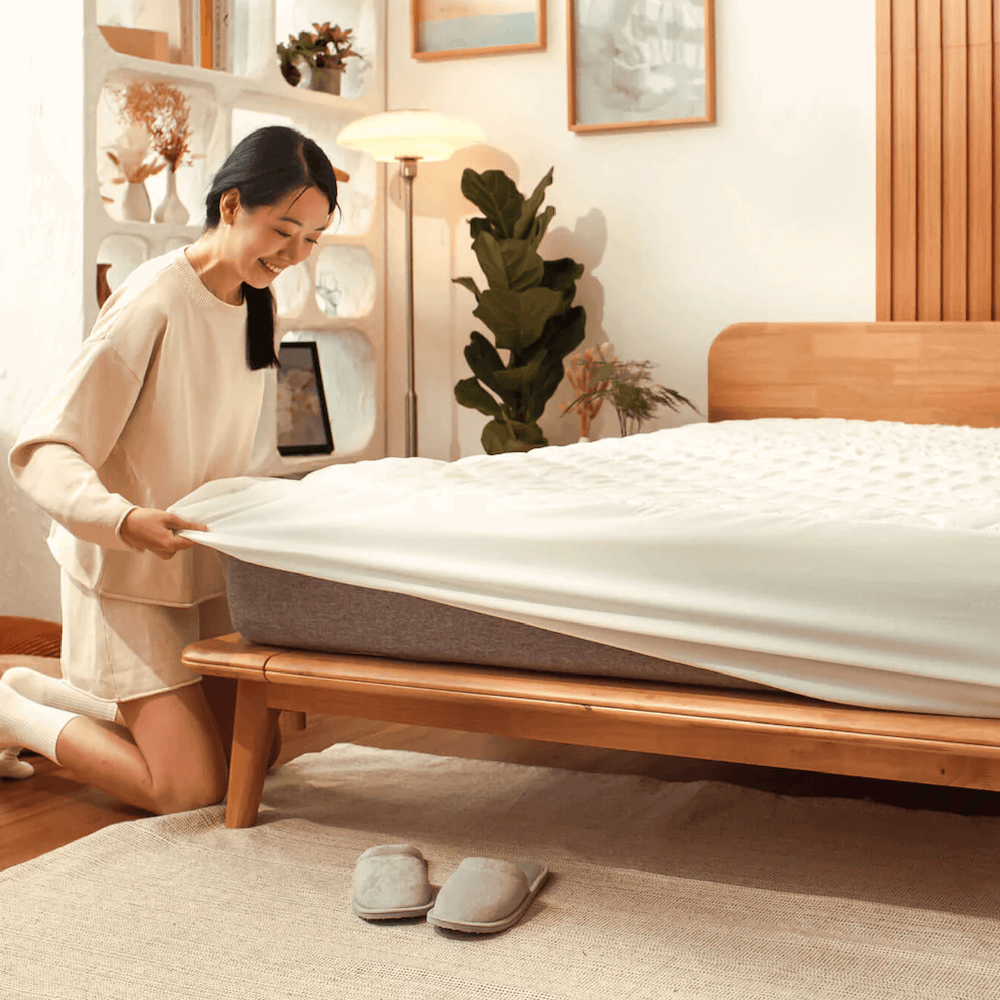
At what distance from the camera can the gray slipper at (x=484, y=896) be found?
→ 4.69 feet

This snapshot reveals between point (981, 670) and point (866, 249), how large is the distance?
7.42ft

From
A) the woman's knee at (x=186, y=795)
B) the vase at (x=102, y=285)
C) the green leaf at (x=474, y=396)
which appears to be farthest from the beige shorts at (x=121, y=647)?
the green leaf at (x=474, y=396)

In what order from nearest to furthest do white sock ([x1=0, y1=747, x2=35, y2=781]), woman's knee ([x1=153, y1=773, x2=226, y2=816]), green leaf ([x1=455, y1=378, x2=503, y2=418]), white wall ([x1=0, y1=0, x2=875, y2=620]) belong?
woman's knee ([x1=153, y1=773, x2=226, y2=816]) → white sock ([x1=0, y1=747, x2=35, y2=781]) → white wall ([x1=0, y1=0, x2=875, y2=620]) → green leaf ([x1=455, y1=378, x2=503, y2=418])

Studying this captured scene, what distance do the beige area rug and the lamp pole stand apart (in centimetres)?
170

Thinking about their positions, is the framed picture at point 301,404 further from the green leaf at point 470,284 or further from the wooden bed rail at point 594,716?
the wooden bed rail at point 594,716

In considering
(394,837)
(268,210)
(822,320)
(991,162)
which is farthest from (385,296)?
(394,837)

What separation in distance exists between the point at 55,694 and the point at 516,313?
1805mm

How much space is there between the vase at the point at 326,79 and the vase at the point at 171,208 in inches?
30.6

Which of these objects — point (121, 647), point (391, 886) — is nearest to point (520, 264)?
point (121, 647)

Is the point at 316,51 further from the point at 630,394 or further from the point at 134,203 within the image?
the point at 630,394

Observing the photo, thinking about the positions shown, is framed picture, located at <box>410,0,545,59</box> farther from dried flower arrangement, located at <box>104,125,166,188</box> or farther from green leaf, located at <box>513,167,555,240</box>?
dried flower arrangement, located at <box>104,125,166,188</box>

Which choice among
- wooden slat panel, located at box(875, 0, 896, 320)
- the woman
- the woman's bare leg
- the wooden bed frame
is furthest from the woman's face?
wooden slat panel, located at box(875, 0, 896, 320)

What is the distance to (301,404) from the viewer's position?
11.7 feet

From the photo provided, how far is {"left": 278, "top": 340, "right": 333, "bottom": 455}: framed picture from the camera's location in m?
3.51
